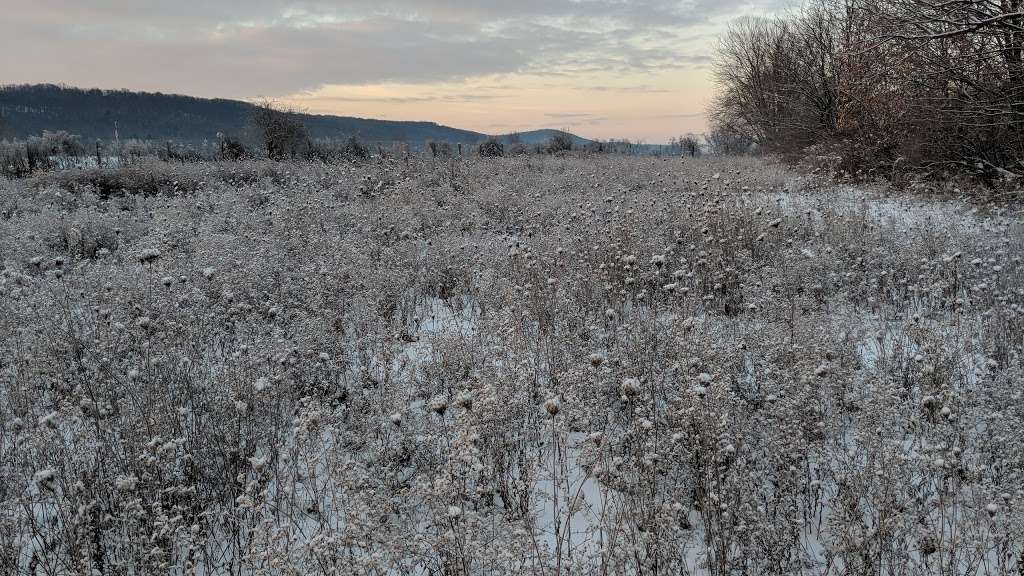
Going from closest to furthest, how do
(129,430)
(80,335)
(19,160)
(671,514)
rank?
(671,514) < (129,430) < (80,335) < (19,160)

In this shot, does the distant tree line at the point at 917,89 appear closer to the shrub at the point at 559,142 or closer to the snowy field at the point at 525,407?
the snowy field at the point at 525,407

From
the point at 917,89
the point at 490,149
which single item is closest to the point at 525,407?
the point at 917,89

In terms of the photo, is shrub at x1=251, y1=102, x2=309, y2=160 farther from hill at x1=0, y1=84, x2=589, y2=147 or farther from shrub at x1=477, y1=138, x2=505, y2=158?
hill at x1=0, y1=84, x2=589, y2=147

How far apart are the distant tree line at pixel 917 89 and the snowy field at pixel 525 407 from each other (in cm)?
296

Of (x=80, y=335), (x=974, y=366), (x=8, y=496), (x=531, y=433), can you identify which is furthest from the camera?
(x=80, y=335)

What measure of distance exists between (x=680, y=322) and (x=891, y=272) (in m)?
3.06

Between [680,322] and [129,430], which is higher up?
[680,322]

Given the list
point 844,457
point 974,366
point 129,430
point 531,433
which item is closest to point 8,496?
point 129,430

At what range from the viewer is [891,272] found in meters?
5.89

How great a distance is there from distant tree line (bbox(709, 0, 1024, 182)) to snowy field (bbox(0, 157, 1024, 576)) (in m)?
2.96

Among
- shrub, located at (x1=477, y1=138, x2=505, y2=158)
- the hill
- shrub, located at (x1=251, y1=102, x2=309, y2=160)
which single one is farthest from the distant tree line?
the hill

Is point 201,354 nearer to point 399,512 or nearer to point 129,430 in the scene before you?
point 129,430

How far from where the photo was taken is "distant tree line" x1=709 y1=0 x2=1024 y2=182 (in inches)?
330

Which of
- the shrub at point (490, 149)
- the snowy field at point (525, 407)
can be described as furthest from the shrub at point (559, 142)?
the snowy field at point (525, 407)
